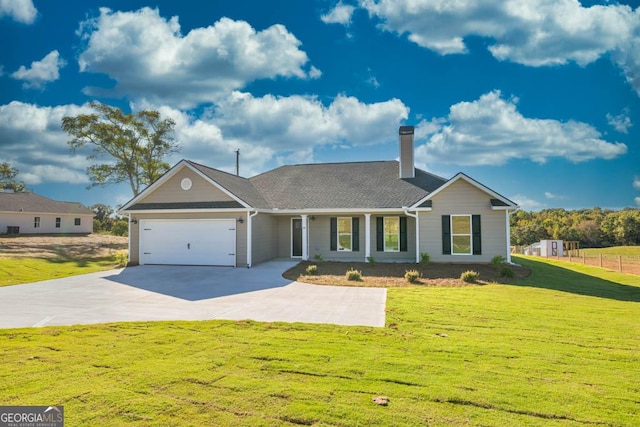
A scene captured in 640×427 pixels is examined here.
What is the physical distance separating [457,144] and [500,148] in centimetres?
298

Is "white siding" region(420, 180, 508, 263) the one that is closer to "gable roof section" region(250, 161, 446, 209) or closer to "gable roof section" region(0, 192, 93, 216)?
"gable roof section" region(250, 161, 446, 209)

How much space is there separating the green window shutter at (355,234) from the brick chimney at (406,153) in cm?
443

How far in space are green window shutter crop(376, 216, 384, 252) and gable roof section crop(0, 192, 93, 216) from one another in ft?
124

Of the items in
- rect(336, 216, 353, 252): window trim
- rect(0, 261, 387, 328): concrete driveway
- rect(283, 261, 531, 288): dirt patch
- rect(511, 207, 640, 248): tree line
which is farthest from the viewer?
rect(511, 207, 640, 248): tree line

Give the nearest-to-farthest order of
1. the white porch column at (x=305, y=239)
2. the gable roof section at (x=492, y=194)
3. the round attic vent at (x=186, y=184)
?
1. the gable roof section at (x=492, y=194)
2. the round attic vent at (x=186, y=184)
3. the white porch column at (x=305, y=239)

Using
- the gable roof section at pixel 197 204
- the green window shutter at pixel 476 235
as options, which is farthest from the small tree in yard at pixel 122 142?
the green window shutter at pixel 476 235

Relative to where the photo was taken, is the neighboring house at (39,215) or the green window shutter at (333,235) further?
the neighboring house at (39,215)

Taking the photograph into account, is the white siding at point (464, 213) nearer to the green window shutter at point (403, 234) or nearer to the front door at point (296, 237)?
the green window shutter at point (403, 234)

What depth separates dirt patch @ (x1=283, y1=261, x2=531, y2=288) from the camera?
501 inches

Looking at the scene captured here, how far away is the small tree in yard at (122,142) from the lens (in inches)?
1282

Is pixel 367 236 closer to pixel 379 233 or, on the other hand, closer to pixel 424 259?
pixel 379 233

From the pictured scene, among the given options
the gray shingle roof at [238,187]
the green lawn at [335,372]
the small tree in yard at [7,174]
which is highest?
the small tree in yard at [7,174]

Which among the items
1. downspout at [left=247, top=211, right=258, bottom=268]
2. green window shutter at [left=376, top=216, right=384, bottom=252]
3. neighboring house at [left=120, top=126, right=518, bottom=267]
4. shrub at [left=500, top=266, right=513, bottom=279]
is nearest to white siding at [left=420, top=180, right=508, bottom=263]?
neighboring house at [left=120, top=126, right=518, bottom=267]

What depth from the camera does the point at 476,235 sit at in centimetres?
1606
